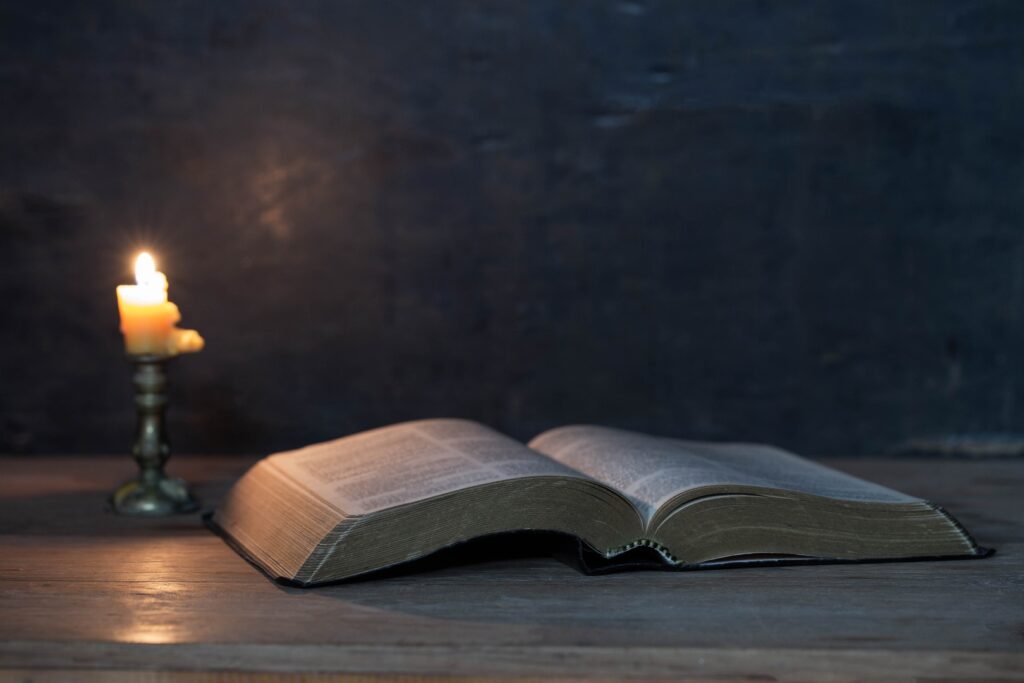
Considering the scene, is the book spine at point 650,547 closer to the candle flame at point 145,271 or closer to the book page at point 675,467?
the book page at point 675,467

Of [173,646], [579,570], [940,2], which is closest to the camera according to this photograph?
[173,646]

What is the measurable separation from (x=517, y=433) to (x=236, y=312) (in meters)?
0.51

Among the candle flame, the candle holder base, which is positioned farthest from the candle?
the candle holder base

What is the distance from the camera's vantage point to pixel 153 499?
134cm

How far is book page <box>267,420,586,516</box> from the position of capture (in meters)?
1.04

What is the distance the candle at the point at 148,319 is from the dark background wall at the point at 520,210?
49cm

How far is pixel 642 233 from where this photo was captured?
5.94 feet

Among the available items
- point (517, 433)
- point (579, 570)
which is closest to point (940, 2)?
point (517, 433)

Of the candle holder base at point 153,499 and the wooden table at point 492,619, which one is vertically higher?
the wooden table at point 492,619

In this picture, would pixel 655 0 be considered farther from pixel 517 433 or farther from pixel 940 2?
pixel 517 433

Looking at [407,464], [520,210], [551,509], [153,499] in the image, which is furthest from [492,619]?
[520,210]

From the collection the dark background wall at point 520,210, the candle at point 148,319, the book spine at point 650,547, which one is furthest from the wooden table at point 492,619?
the dark background wall at point 520,210

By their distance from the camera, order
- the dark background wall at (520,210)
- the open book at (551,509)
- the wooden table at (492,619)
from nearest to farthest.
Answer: the wooden table at (492,619)
the open book at (551,509)
the dark background wall at (520,210)

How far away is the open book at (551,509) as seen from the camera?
101 cm
